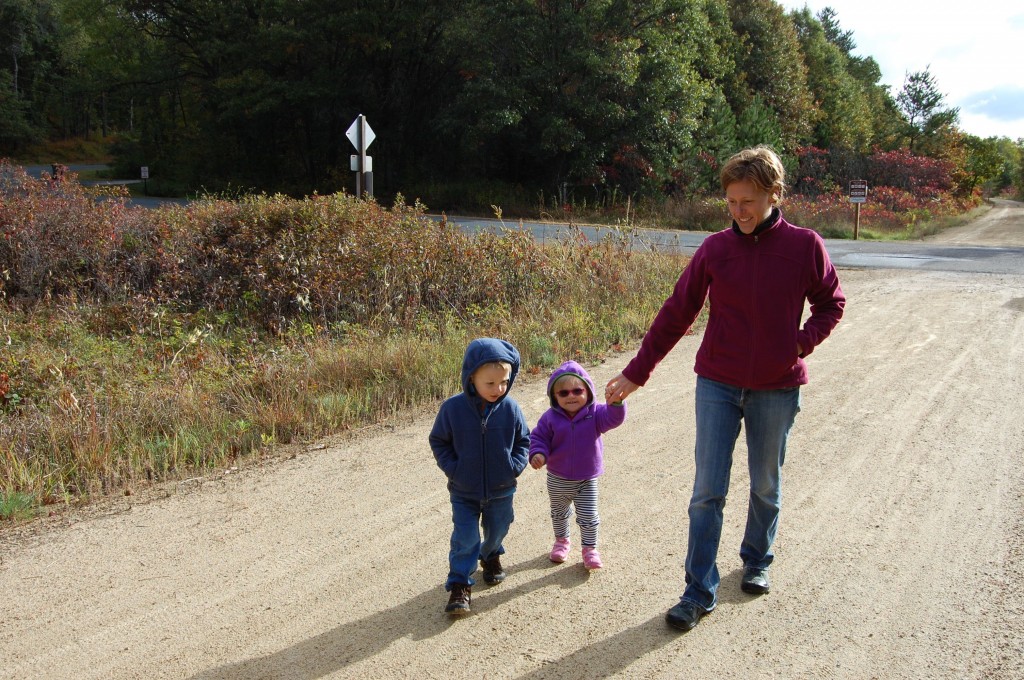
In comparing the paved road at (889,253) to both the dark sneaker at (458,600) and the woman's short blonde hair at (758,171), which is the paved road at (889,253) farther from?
the dark sneaker at (458,600)

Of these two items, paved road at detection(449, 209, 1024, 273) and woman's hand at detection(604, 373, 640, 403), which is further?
paved road at detection(449, 209, 1024, 273)

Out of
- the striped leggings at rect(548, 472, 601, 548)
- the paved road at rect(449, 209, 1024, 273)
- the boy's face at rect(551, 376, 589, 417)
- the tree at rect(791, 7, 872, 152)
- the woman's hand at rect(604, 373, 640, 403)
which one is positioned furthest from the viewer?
the tree at rect(791, 7, 872, 152)

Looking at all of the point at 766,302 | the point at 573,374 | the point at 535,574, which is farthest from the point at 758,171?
the point at 535,574

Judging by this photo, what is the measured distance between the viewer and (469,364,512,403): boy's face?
11.5 feet

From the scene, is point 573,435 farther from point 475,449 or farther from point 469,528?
point 469,528

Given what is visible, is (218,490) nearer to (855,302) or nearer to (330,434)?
(330,434)

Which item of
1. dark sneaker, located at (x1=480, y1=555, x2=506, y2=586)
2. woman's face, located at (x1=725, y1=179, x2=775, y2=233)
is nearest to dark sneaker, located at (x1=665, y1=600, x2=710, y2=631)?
dark sneaker, located at (x1=480, y1=555, x2=506, y2=586)

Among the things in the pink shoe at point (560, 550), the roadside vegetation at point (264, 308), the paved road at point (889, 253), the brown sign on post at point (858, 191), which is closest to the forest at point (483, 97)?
the brown sign on post at point (858, 191)

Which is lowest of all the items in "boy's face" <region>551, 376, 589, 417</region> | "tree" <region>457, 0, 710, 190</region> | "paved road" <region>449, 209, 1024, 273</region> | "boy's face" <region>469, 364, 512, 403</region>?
"boy's face" <region>551, 376, 589, 417</region>

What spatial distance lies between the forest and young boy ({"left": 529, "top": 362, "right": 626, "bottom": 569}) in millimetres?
25763

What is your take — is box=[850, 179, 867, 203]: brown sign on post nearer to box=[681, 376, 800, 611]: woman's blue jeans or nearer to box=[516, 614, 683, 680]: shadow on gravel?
A: box=[681, 376, 800, 611]: woman's blue jeans

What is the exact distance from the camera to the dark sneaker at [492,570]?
152 inches

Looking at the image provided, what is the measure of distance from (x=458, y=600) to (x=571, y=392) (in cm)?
107

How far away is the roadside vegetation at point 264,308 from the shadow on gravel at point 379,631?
268 centimetres
